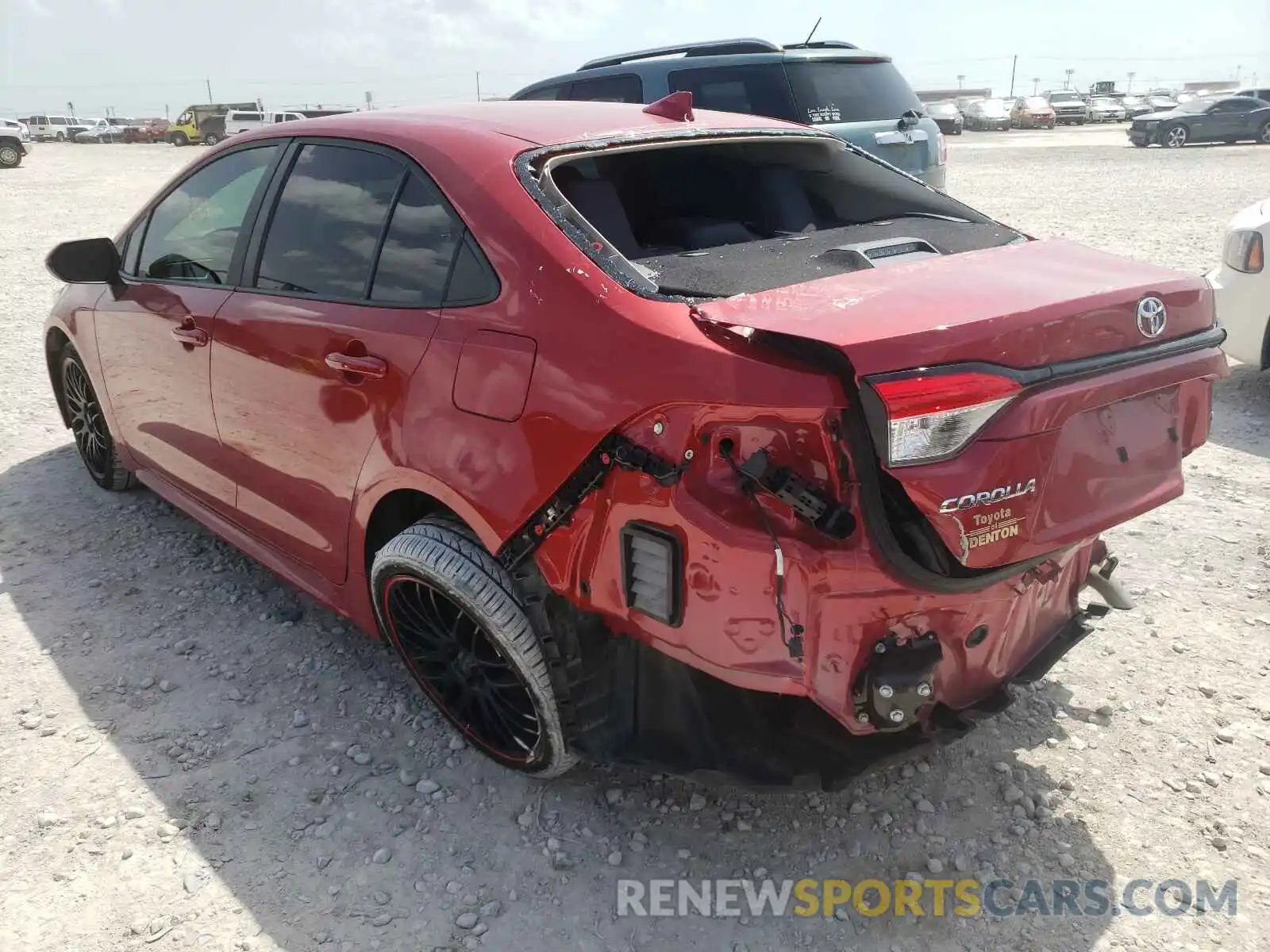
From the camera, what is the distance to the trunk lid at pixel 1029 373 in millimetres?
1779

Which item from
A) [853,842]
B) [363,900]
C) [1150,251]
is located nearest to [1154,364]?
[853,842]

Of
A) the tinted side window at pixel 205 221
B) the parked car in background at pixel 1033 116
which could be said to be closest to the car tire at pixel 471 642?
the tinted side window at pixel 205 221

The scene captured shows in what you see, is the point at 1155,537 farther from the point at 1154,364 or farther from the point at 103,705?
the point at 103,705

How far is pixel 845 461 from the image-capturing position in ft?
6.04

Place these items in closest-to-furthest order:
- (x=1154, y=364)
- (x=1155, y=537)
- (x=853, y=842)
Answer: (x=1154, y=364) → (x=853, y=842) → (x=1155, y=537)

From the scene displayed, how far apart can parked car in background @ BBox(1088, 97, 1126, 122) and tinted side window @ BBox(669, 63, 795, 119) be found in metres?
43.2

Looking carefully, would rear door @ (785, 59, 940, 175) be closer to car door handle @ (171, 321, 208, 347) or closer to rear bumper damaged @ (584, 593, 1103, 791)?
car door handle @ (171, 321, 208, 347)

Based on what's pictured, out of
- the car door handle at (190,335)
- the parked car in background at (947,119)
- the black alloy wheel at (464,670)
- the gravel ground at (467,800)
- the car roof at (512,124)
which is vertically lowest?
the gravel ground at (467,800)

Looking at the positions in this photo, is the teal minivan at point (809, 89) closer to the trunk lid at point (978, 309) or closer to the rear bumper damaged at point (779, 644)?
the trunk lid at point (978, 309)

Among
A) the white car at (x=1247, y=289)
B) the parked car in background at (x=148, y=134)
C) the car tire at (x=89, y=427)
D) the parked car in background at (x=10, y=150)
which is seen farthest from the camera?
the parked car in background at (x=148, y=134)

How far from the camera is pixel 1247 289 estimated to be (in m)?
4.95

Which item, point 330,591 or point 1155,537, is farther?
point 1155,537

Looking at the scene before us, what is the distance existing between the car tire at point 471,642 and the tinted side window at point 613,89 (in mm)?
6087

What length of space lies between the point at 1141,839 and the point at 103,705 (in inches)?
119
